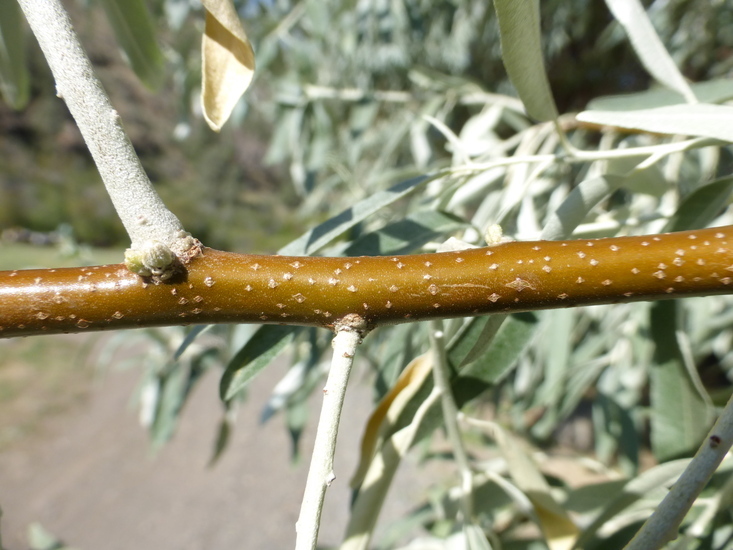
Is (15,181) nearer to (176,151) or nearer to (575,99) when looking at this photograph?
(176,151)

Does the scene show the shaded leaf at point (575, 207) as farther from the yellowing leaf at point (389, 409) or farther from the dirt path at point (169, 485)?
the dirt path at point (169, 485)

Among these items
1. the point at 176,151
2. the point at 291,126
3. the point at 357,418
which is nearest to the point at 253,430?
the point at 357,418

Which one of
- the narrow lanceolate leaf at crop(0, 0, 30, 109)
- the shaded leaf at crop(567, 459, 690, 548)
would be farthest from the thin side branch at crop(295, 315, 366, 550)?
the narrow lanceolate leaf at crop(0, 0, 30, 109)

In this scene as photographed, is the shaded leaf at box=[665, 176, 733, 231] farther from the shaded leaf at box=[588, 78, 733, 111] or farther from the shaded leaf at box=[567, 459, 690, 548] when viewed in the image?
the shaded leaf at box=[567, 459, 690, 548]

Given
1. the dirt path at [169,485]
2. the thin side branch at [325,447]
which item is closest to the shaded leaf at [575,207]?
the thin side branch at [325,447]

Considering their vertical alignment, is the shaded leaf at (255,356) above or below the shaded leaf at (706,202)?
below

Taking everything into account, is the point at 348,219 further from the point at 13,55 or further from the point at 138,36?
the point at 13,55
